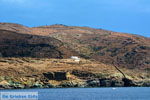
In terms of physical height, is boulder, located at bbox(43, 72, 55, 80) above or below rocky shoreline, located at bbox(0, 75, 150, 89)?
above

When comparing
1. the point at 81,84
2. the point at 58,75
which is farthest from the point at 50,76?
the point at 81,84

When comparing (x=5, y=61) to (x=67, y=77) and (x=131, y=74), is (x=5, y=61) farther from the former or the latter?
(x=131, y=74)

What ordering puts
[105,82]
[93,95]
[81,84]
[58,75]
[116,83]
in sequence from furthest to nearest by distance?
[116,83] < [105,82] < [81,84] < [58,75] < [93,95]

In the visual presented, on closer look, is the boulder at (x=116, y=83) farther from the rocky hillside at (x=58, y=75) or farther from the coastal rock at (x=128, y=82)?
the coastal rock at (x=128, y=82)

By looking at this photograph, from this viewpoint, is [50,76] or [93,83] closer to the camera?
[50,76]

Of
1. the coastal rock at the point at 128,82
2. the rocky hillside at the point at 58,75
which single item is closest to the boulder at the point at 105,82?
the rocky hillside at the point at 58,75

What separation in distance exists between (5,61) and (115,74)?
51.8 m

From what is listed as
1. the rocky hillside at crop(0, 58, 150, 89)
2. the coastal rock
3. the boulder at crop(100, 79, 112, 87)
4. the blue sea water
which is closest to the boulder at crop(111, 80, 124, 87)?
the rocky hillside at crop(0, 58, 150, 89)

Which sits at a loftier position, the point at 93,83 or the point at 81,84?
the point at 93,83

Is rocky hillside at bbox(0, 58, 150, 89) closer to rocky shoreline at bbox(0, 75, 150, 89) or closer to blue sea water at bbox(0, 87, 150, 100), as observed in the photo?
rocky shoreline at bbox(0, 75, 150, 89)

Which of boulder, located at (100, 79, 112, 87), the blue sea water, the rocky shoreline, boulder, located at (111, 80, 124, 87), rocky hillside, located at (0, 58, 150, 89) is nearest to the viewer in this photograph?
the blue sea water

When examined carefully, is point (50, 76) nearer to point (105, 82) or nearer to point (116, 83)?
point (105, 82)

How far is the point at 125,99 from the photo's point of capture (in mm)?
94688

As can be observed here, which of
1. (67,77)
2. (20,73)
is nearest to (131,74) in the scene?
(67,77)
